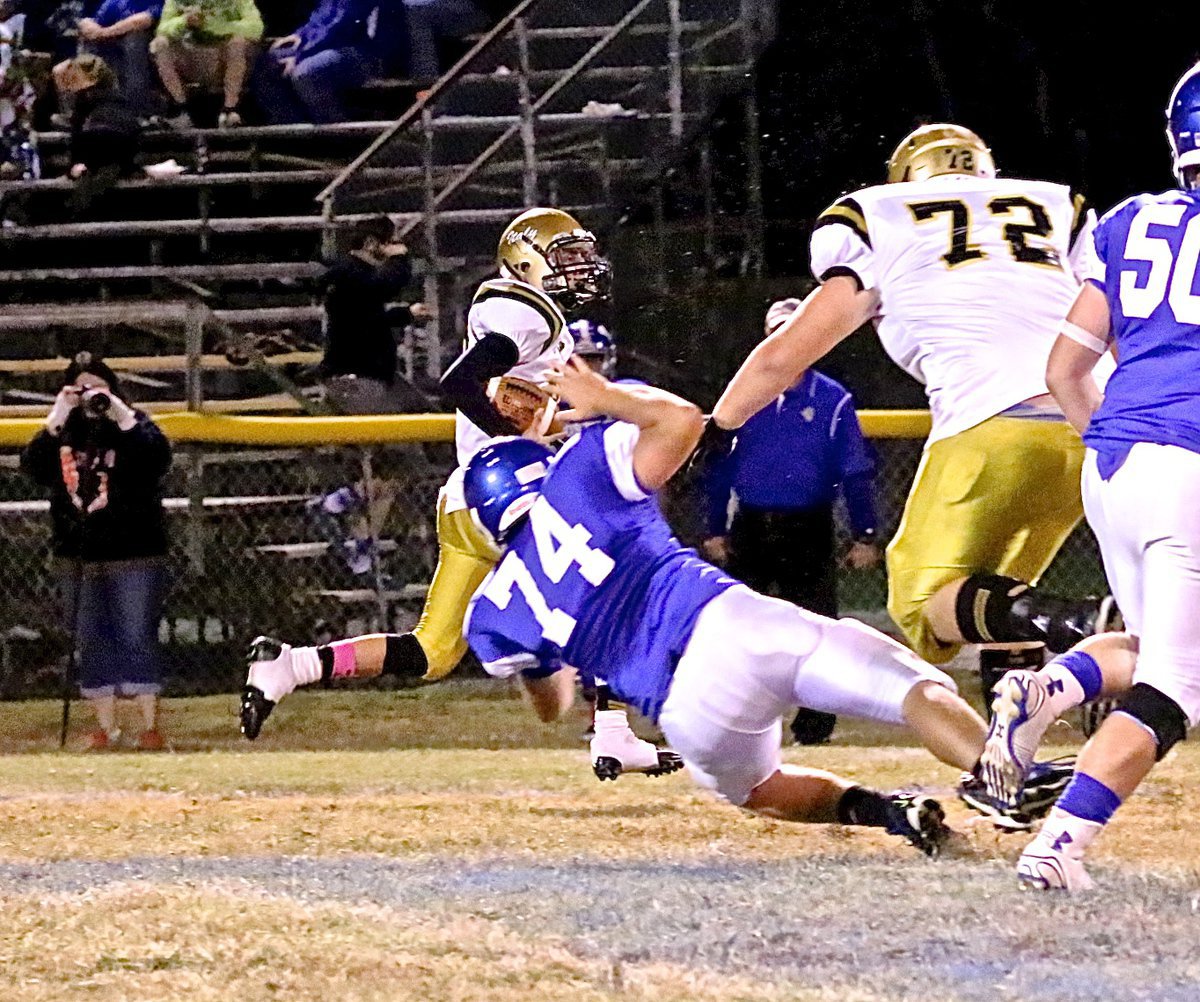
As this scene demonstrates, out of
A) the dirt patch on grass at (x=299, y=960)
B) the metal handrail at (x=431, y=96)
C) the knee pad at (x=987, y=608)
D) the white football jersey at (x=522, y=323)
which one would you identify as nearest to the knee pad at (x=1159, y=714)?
the dirt patch on grass at (x=299, y=960)

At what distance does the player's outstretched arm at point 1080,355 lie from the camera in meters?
4.78

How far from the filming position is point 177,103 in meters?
15.0

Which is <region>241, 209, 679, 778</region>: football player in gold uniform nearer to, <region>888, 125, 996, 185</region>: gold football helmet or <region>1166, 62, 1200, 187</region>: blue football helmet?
<region>888, 125, 996, 185</region>: gold football helmet

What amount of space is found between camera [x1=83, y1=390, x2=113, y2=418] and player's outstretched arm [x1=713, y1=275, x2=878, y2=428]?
180 inches

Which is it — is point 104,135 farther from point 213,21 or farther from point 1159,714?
point 1159,714

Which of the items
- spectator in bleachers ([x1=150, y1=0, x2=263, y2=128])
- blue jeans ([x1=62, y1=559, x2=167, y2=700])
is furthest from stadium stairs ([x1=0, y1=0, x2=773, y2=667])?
blue jeans ([x1=62, y1=559, x2=167, y2=700])

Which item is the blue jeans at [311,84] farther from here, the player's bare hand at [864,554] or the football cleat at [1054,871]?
the football cleat at [1054,871]

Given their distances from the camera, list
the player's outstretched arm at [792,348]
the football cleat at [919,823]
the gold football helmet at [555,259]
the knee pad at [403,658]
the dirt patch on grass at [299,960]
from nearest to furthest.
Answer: the dirt patch on grass at [299,960]
the football cleat at [919,823]
the player's outstretched arm at [792,348]
the gold football helmet at [555,259]
the knee pad at [403,658]

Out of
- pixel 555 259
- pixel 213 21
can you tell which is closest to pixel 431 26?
pixel 213 21

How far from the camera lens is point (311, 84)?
48.3ft

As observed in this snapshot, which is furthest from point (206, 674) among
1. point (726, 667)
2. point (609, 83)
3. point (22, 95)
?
point (726, 667)

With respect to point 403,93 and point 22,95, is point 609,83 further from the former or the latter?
point 22,95

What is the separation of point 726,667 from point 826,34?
11.4 m

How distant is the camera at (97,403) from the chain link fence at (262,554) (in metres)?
0.91
